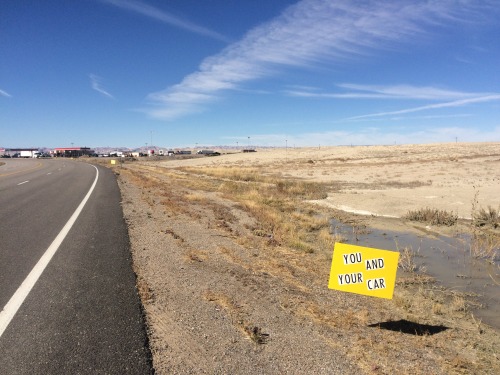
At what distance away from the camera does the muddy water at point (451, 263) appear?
21.4 ft

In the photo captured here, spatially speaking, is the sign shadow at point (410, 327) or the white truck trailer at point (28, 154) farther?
the white truck trailer at point (28, 154)

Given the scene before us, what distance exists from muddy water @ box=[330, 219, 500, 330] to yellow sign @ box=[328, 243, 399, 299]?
227 cm

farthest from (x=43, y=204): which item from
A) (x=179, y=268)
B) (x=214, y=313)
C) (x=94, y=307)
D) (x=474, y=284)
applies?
(x=474, y=284)

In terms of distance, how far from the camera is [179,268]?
6.86 metres

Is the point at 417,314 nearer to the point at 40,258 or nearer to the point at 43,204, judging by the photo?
the point at 40,258

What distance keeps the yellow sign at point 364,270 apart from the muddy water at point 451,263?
227 cm

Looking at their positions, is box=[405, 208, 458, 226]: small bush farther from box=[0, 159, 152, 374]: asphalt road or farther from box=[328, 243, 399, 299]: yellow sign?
box=[0, 159, 152, 374]: asphalt road

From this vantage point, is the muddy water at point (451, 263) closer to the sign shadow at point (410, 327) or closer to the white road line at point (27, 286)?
the sign shadow at point (410, 327)

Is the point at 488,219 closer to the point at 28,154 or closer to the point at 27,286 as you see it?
the point at 27,286

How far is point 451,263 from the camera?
902 centimetres

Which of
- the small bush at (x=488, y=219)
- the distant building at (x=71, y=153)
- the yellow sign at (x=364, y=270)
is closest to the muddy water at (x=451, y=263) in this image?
the yellow sign at (x=364, y=270)

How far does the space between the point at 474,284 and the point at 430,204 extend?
39.1 feet

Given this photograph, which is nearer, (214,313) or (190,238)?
(214,313)

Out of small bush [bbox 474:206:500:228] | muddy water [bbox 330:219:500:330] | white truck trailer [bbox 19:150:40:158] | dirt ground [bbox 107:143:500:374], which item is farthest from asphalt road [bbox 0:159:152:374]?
white truck trailer [bbox 19:150:40:158]
